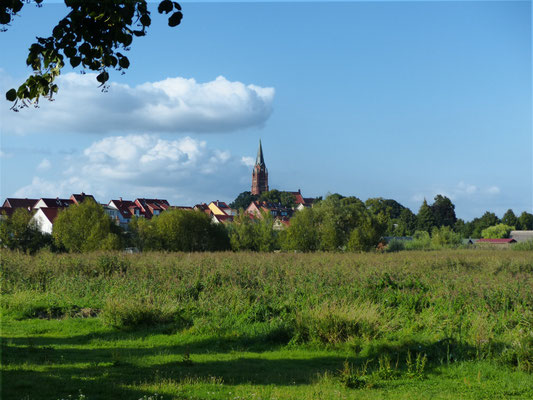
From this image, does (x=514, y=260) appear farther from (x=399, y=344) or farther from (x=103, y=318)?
(x=103, y=318)

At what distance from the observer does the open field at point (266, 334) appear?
7988mm

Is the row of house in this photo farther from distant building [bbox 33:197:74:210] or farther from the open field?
the open field

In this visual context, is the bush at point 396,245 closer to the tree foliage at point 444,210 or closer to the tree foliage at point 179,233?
the tree foliage at point 179,233

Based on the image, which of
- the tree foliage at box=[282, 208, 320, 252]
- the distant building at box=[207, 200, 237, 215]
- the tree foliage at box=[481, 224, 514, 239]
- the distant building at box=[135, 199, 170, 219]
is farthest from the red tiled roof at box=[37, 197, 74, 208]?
the tree foliage at box=[481, 224, 514, 239]

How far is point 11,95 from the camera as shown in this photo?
21.8 feet

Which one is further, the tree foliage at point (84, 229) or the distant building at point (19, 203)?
the distant building at point (19, 203)

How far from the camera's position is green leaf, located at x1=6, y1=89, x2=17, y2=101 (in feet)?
21.7

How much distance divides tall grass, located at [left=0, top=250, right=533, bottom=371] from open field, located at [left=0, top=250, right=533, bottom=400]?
0.04 m

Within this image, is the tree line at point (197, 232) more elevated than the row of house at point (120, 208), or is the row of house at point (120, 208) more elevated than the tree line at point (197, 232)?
the row of house at point (120, 208)

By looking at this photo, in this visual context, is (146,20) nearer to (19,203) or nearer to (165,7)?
(165,7)

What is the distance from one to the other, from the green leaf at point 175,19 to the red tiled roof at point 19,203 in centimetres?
9966

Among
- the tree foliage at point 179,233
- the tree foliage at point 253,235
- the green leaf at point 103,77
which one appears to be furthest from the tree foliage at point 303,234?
the green leaf at point 103,77

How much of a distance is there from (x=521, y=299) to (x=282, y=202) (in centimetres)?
15372

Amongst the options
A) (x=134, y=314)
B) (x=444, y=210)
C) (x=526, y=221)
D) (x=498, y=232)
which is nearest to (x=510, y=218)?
(x=526, y=221)
